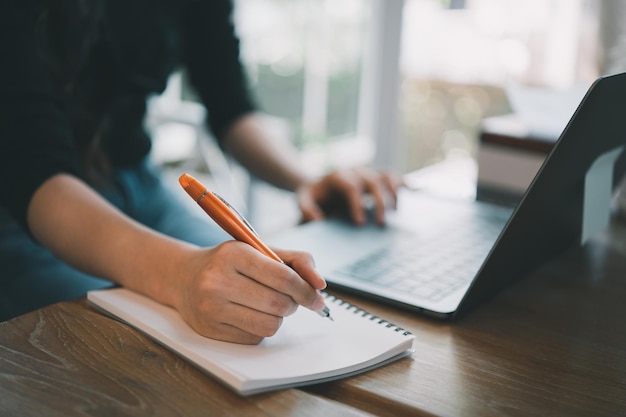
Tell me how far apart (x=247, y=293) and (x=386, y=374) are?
0.44 ft

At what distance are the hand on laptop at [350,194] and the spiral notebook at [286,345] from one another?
0.33m

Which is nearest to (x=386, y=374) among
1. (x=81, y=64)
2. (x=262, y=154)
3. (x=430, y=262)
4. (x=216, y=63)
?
(x=430, y=262)

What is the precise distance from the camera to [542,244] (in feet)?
2.51

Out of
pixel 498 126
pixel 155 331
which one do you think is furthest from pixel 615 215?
pixel 155 331

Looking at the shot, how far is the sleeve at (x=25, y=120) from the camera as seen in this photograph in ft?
2.63

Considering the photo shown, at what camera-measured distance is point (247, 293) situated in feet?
1.90

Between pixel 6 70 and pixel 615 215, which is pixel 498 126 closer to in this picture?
pixel 615 215

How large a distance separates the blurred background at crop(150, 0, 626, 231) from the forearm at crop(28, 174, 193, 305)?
1.63 meters

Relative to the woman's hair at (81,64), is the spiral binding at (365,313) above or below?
below

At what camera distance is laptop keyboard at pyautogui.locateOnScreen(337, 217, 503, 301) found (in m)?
0.75

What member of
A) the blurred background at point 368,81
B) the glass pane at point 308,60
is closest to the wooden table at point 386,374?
the blurred background at point 368,81

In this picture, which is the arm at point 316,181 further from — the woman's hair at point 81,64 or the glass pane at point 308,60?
the glass pane at point 308,60

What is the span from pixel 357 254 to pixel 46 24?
0.53 m

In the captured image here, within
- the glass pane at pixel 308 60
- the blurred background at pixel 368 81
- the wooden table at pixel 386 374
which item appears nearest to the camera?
the wooden table at pixel 386 374
